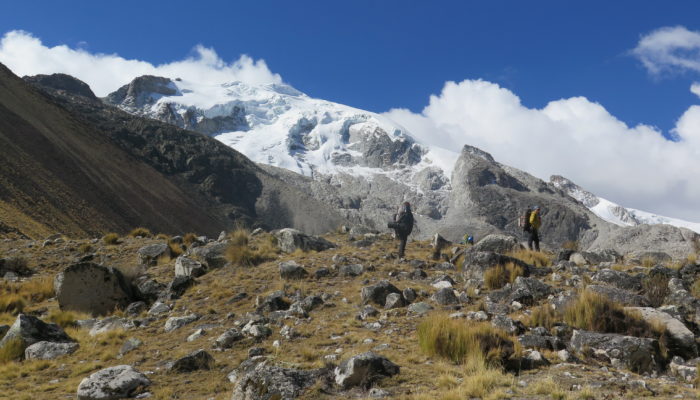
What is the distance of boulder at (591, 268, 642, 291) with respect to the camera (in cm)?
984

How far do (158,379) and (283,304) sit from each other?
11.9ft

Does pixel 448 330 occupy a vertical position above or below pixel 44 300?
above

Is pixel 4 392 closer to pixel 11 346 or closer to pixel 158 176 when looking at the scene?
pixel 11 346

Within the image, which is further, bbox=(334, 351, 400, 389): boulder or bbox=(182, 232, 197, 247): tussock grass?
bbox=(182, 232, 197, 247): tussock grass

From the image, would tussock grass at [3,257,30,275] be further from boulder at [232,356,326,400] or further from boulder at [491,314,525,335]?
boulder at [491,314,525,335]

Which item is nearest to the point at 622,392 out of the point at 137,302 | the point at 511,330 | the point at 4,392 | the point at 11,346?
the point at 511,330

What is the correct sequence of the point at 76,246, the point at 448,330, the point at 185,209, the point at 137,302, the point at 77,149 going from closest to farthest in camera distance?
the point at 448,330 < the point at 137,302 < the point at 76,246 < the point at 77,149 < the point at 185,209

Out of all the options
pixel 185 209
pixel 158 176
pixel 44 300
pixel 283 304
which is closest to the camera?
pixel 283 304

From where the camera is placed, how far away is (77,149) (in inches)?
2970

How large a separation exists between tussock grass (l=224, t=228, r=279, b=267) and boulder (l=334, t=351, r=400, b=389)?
8.98 meters

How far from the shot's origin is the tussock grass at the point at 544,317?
7.71 m

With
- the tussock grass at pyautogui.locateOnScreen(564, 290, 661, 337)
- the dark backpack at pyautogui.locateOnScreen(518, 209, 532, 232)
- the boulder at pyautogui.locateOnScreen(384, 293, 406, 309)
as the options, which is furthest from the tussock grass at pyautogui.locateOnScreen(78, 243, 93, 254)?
the tussock grass at pyautogui.locateOnScreen(564, 290, 661, 337)

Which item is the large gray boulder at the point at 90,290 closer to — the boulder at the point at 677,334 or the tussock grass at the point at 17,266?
the tussock grass at the point at 17,266

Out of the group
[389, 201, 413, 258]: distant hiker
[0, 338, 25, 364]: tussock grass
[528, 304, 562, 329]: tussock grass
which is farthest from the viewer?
[389, 201, 413, 258]: distant hiker
